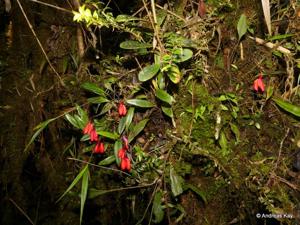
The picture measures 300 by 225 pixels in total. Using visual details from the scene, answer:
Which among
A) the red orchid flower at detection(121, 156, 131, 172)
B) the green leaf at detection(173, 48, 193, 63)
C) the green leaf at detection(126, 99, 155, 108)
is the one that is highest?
the green leaf at detection(173, 48, 193, 63)

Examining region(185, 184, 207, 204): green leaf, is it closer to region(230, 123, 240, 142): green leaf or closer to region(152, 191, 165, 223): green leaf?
region(152, 191, 165, 223): green leaf

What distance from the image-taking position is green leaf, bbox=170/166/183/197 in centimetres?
123

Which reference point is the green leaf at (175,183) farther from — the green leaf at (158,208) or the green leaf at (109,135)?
the green leaf at (109,135)

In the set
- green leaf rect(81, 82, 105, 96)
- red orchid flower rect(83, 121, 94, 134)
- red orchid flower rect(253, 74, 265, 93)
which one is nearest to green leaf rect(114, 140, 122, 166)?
red orchid flower rect(83, 121, 94, 134)

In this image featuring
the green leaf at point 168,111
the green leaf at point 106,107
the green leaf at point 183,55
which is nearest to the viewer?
the green leaf at point 183,55

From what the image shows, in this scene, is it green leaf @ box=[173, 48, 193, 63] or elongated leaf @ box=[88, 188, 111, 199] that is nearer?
green leaf @ box=[173, 48, 193, 63]

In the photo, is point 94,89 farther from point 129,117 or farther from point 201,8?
point 201,8

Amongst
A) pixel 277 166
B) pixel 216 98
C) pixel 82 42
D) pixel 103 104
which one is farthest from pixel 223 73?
pixel 82 42

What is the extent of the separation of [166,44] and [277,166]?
0.70 m

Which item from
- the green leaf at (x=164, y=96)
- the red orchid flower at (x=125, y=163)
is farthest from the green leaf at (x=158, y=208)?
the green leaf at (x=164, y=96)

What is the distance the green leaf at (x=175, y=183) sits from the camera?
4.05ft

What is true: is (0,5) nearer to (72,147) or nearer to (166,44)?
(72,147)

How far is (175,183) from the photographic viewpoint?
1.25 meters

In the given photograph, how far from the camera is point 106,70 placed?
1.38 meters
